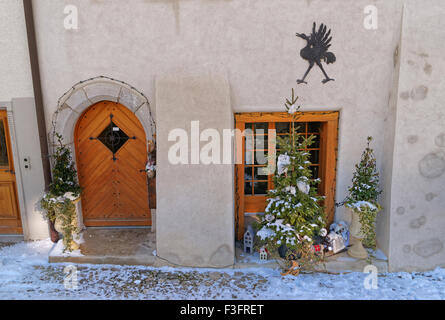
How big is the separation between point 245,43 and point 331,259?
3.27 m

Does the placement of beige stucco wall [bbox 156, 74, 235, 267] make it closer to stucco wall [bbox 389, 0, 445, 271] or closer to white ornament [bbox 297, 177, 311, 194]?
white ornament [bbox 297, 177, 311, 194]

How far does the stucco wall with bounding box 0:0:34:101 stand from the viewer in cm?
443

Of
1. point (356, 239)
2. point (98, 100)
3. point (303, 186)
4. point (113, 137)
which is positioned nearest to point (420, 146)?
point (356, 239)

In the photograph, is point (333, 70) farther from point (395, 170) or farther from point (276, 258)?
point (276, 258)

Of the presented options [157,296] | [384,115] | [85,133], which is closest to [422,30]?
[384,115]

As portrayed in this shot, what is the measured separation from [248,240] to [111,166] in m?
2.55

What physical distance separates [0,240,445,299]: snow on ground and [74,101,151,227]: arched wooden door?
105cm

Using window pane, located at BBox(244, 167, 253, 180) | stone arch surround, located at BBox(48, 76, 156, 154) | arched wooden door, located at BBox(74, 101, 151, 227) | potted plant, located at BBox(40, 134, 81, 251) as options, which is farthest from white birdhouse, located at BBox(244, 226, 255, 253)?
potted plant, located at BBox(40, 134, 81, 251)

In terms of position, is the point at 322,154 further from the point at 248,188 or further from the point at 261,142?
the point at 248,188

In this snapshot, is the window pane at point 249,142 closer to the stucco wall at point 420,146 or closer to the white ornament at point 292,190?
the white ornament at point 292,190

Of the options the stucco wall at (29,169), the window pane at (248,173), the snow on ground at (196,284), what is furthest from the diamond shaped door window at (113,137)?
the window pane at (248,173)

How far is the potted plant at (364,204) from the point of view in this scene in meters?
4.04

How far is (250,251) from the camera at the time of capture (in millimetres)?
4457

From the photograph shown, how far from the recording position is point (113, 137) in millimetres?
4910
